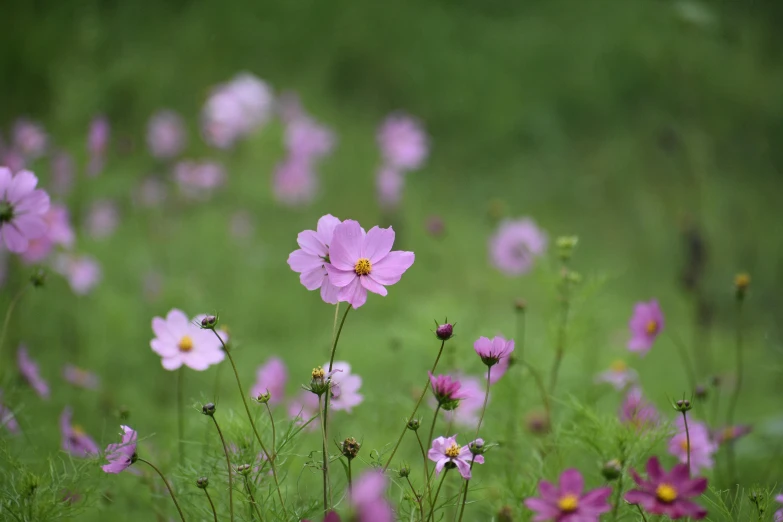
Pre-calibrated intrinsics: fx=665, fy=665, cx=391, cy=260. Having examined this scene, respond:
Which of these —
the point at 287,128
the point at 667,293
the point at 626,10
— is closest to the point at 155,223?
the point at 287,128

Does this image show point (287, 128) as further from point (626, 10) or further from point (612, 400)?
point (626, 10)

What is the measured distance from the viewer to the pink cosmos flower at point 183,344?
2.34 ft

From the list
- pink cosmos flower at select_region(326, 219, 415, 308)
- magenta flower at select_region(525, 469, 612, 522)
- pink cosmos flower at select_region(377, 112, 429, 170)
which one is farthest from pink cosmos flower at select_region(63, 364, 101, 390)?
pink cosmos flower at select_region(377, 112, 429, 170)

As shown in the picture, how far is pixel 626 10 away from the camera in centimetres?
326

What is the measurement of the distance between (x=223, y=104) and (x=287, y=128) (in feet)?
1.16

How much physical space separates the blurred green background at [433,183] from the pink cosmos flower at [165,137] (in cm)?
14

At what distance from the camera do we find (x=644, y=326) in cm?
90

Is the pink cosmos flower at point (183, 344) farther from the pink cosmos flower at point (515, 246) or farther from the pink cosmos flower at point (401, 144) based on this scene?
the pink cosmos flower at point (401, 144)

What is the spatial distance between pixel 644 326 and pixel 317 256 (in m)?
0.50

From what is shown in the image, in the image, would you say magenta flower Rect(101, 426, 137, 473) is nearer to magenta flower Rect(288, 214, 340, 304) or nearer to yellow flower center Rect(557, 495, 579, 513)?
magenta flower Rect(288, 214, 340, 304)

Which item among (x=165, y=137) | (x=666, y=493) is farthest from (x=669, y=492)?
(x=165, y=137)

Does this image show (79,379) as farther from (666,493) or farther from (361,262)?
(666,493)

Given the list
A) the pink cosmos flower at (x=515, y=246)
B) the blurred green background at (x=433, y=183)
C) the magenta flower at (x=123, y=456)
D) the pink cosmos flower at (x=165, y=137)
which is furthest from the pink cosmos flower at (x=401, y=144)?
the magenta flower at (x=123, y=456)

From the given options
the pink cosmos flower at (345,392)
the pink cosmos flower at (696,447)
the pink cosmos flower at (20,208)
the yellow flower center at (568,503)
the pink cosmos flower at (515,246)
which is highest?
the pink cosmos flower at (515,246)
